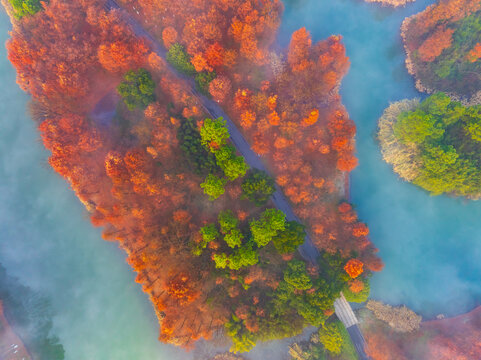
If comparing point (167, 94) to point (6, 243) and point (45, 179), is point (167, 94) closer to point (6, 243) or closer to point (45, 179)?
point (45, 179)

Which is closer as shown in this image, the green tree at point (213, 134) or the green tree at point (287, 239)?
the green tree at point (213, 134)

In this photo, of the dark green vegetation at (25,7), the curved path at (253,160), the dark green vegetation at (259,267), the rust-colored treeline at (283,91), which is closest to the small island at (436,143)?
the rust-colored treeline at (283,91)

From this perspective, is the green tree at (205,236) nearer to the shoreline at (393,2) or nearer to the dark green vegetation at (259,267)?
the dark green vegetation at (259,267)

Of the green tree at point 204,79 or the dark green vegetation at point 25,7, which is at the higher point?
the dark green vegetation at point 25,7

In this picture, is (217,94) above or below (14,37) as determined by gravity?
below

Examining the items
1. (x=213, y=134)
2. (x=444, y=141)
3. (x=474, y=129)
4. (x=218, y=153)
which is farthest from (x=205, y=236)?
(x=474, y=129)

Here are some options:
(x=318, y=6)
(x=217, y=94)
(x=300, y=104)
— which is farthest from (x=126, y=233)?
(x=318, y=6)

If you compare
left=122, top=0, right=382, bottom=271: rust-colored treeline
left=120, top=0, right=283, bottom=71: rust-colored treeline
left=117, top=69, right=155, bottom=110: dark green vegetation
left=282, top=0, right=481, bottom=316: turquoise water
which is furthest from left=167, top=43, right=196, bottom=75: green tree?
left=282, top=0, right=481, bottom=316: turquoise water
